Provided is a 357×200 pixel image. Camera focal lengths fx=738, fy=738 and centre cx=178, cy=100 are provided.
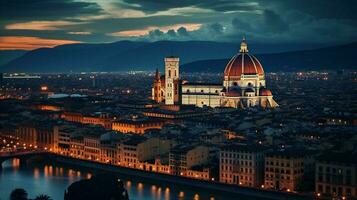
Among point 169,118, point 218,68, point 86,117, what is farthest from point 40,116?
point 218,68

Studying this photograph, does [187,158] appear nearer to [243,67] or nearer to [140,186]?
[140,186]

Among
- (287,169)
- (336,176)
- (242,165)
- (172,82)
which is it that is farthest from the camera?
(172,82)

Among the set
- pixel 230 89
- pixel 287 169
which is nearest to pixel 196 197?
pixel 287 169

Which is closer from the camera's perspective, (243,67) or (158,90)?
(243,67)

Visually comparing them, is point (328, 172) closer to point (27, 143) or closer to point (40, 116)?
point (27, 143)

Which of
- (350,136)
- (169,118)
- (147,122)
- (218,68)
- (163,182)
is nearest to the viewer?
(163,182)

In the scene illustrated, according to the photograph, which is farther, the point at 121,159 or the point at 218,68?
the point at 218,68

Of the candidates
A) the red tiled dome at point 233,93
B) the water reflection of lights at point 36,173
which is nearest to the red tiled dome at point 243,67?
the red tiled dome at point 233,93
